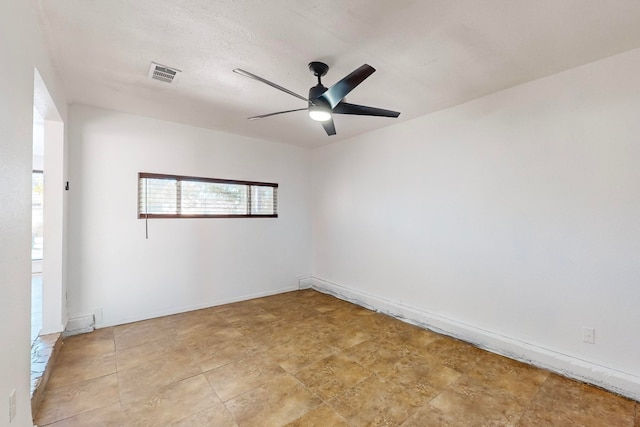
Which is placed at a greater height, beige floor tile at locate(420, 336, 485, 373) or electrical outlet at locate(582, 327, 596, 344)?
electrical outlet at locate(582, 327, 596, 344)

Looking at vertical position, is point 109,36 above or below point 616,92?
above

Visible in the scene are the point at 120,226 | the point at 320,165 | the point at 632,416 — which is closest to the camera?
the point at 632,416

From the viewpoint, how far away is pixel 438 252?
3545mm

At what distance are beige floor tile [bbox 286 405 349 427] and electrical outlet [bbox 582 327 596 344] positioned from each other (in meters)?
2.24

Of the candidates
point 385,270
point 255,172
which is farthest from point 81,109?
point 385,270

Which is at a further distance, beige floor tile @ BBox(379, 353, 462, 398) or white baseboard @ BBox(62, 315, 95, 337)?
white baseboard @ BBox(62, 315, 95, 337)

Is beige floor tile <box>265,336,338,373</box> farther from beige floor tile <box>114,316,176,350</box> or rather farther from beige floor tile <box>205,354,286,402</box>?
beige floor tile <box>114,316,176,350</box>

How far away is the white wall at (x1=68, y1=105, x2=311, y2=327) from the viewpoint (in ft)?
11.4

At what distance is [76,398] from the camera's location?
85.7 inches

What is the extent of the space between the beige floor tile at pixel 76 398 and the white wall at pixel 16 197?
16.2 inches

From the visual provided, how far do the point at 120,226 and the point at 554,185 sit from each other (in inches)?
196

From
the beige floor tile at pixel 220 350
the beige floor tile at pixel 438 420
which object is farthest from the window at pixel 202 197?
the beige floor tile at pixel 438 420

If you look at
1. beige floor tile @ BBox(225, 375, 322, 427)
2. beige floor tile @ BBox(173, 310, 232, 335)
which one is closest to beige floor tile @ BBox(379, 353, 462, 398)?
beige floor tile @ BBox(225, 375, 322, 427)

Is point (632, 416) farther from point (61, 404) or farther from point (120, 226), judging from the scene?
point (120, 226)
